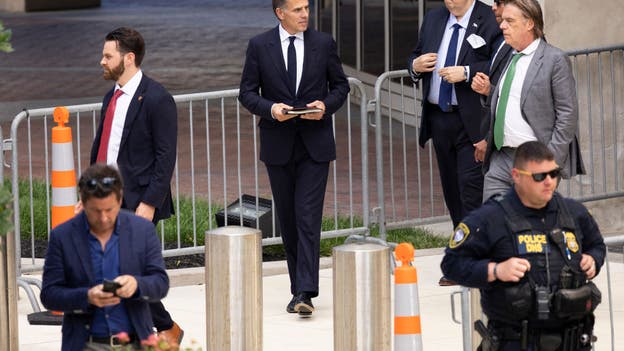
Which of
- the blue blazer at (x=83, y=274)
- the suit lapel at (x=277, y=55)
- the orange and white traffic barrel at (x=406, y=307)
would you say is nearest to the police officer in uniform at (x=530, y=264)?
the orange and white traffic barrel at (x=406, y=307)

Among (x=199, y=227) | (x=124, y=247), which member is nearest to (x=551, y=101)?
(x=124, y=247)

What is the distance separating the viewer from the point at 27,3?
1571 inches

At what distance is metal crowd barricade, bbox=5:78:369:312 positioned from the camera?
418 inches

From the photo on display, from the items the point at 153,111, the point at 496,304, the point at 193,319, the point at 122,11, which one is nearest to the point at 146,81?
the point at 153,111

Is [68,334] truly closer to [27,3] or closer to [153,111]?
[153,111]

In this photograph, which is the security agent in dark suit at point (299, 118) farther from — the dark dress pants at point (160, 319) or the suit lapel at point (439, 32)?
the dark dress pants at point (160, 319)

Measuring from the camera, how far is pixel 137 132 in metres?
8.02

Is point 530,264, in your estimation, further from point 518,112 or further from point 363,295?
point 518,112

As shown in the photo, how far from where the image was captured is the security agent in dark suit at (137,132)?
7996 millimetres

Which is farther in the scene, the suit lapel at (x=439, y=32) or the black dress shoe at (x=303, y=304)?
the suit lapel at (x=439, y=32)

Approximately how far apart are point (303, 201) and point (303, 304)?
2.04 feet

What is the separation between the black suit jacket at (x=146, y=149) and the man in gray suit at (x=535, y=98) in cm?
174

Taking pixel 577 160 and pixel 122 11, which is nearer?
pixel 577 160

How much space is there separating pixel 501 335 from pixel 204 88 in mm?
16477
